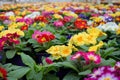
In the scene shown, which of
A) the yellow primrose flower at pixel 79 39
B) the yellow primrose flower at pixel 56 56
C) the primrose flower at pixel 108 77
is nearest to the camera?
the primrose flower at pixel 108 77

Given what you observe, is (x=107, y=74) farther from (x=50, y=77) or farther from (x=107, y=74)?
(x=50, y=77)

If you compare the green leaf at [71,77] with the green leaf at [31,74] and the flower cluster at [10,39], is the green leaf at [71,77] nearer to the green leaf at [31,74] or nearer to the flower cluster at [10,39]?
the green leaf at [31,74]

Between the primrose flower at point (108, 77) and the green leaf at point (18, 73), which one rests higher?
the primrose flower at point (108, 77)

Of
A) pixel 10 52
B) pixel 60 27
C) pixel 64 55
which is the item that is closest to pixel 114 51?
pixel 64 55

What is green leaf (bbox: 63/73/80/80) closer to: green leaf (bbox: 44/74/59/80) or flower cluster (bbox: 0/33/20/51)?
green leaf (bbox: 44/74/59/80)

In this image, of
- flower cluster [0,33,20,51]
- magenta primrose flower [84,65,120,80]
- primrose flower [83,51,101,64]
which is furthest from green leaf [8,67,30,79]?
flower cluster [0,33,20,51]

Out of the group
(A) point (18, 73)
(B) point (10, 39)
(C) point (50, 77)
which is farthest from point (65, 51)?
(B) point (10, 39)

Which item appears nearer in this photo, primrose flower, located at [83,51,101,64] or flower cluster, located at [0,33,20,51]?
primrose flower, located at [83,51,101,64]

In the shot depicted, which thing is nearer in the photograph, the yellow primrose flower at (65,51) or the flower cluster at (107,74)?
the flower cluster at (107,74)

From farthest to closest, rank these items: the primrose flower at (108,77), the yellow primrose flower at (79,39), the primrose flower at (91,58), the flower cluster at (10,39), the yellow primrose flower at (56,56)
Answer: the flower cluster at (10,39), the yellow primrose flower at (79,39), the yellow primrose flower at (56,56), the primrose flower at (91,58), the primrose flower at (108,77)

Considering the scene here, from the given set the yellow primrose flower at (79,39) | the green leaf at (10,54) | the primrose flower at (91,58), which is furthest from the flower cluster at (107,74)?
the green leaf at (10,54)

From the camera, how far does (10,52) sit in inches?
90.4

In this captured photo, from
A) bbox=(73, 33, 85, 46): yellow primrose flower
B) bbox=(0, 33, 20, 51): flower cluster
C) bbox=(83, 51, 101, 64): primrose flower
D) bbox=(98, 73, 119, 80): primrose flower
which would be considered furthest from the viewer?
bbox=(0, 33, 20, 51): flower cluster

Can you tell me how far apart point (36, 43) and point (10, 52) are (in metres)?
0.22
